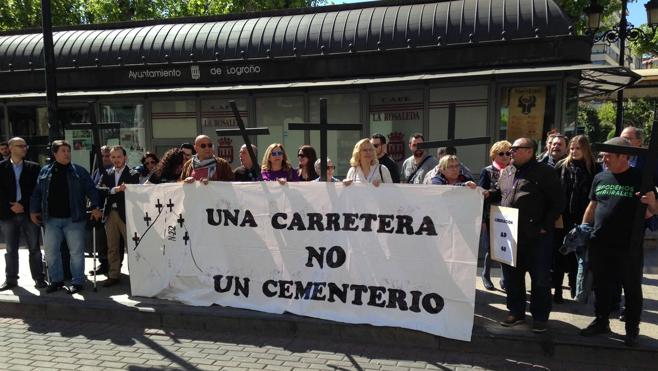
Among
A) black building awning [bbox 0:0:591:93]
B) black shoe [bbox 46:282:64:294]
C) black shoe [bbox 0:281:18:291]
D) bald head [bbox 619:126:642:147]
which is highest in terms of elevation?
black building awning [bbox 0:0:591:93]

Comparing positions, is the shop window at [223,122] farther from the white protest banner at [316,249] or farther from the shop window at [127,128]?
the white protest banner at [316,249]

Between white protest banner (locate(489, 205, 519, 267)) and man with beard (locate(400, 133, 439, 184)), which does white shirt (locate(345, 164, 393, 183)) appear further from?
white protest banner (locate(489, 205, 519, 267))

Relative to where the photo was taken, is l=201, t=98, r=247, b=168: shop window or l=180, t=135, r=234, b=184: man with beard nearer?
l=180, t=135, r=234, b=184: man with beard

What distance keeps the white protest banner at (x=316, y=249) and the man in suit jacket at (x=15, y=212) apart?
151 centimetres

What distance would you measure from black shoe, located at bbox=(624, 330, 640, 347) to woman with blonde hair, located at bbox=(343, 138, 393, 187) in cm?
250

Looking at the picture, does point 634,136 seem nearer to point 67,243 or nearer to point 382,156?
point 382,156

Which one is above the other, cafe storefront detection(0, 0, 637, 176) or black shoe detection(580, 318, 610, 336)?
cafe storefront detection(0, 0, 637, 176)

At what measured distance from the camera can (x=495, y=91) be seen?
9172mm

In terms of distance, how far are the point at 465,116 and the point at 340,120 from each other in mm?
2522

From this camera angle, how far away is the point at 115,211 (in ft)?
20.5

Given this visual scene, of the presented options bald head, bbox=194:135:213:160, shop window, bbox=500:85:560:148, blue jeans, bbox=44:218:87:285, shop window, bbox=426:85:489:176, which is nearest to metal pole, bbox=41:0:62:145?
blue jeans, bbox=44:218:87:285

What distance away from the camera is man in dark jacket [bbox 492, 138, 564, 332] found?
4.28 m

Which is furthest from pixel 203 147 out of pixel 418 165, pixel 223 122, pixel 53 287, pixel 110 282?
pixel 223 122

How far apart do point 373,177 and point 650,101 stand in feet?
120
